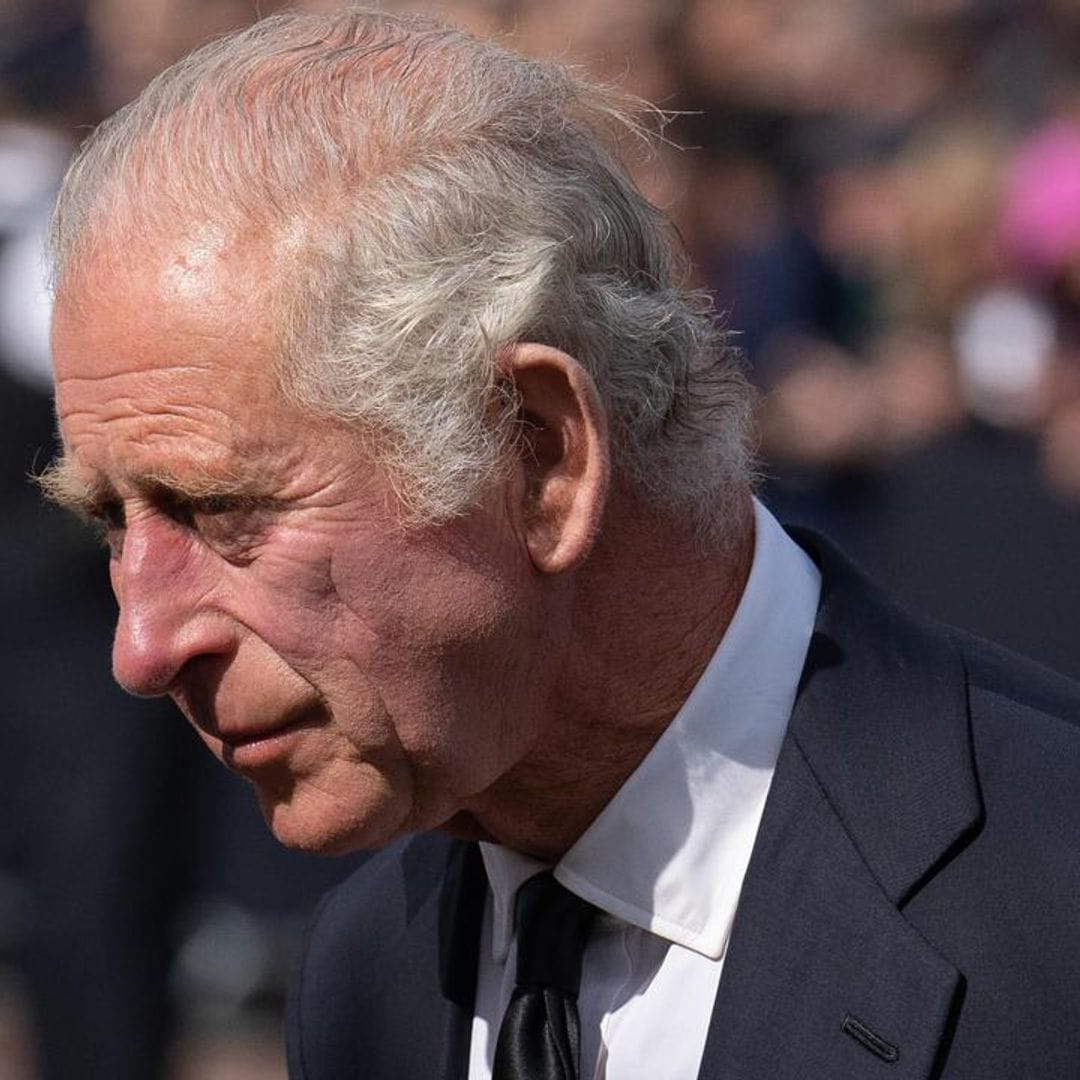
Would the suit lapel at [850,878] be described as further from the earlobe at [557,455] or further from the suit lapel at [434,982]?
the suit lapel at [434,982]

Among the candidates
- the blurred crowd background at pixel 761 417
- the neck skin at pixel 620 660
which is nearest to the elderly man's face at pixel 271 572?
the neck skin at pixel 620 660

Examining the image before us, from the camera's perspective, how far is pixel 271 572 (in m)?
1.97

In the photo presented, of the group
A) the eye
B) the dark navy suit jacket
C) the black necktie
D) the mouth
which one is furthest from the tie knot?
the eye

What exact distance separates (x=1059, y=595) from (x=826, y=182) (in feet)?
6.24

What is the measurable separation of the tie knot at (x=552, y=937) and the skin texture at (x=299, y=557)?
0.72 feet

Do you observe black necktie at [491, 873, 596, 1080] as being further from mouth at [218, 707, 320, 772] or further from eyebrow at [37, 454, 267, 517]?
eyebrow at [37, 454, 267, 517]

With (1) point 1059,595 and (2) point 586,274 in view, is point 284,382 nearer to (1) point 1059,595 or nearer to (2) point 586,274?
(2) point 586,274

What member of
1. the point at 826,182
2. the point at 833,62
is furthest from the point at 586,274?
the point at 833,62

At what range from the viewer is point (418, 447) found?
195 centimetres

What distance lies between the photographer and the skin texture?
193cm

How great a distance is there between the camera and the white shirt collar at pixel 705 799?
2154 mm

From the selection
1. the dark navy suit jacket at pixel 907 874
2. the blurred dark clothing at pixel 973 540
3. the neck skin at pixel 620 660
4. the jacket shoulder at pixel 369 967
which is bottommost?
the blurred dark clothing at pixel 973 540

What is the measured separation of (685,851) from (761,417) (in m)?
3.33

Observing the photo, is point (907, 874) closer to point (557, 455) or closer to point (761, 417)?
point (557, 455)
